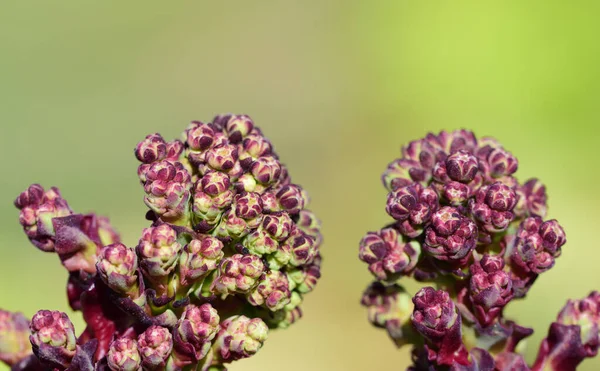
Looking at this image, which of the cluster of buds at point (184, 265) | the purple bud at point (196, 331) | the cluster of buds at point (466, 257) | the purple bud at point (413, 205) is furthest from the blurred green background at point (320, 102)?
the purple bud at point (413, 205)

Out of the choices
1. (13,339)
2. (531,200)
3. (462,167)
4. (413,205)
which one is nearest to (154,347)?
(13,339)

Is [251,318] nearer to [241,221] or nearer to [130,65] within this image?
[241,221]

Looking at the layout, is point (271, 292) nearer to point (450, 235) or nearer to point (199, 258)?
point (199, 258)

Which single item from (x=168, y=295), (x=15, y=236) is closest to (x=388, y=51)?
(x=15, y=236)

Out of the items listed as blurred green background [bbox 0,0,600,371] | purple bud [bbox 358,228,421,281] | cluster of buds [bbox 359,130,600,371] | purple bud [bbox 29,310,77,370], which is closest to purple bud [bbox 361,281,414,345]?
cluster of buds [bbox 359,130,600,371]

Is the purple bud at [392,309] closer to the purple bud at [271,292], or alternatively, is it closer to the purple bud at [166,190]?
the purple bud at [271,292]

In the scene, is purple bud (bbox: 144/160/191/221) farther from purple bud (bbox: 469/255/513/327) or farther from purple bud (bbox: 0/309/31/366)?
purple bud (bbox: 469/255/513/327)
